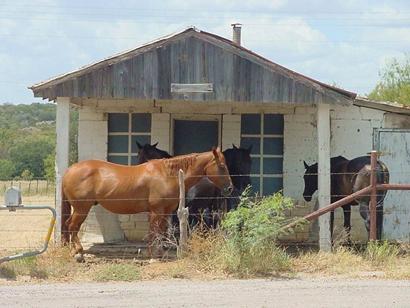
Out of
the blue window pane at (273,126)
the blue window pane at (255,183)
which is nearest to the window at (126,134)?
the blue window pane at (255,183)

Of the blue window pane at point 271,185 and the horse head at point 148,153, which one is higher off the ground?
the horse head at point 148,153

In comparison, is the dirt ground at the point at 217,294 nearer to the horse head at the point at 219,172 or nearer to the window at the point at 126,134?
the horse head at the point at 219,172

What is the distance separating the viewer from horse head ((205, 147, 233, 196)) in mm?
13383

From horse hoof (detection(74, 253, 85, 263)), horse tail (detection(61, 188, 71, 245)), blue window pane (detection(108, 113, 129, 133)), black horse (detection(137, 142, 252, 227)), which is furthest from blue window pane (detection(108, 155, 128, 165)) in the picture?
horse hoof (detection(74, 253, 85, 263))

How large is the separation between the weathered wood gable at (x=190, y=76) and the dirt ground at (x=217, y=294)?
349cm

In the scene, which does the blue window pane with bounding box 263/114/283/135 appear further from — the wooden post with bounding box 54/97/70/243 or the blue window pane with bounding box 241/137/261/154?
the wooden post with bounding box 54/97/70/243

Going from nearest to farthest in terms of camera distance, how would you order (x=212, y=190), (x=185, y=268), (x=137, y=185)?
(x=185, y=268) < (x=137, y=185) < (x=212, y=190)

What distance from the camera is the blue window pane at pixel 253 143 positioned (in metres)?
16.2

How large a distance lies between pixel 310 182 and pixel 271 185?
3.06 feet

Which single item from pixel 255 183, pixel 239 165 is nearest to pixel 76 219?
pixel 239 165

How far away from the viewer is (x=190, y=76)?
13281 mm

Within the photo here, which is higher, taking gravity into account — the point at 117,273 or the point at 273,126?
the point at 273,126

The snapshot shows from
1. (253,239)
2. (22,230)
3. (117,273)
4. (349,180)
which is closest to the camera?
(117,273)

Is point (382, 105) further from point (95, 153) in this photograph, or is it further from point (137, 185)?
point (95, 153)
